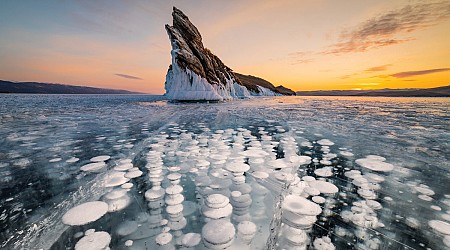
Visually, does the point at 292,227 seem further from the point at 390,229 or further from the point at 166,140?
the point at 166,140

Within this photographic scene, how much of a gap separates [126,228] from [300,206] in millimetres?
1735

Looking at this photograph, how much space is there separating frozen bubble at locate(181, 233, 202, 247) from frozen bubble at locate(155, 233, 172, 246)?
113mm

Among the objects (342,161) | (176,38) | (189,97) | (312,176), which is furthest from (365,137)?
(176,38)

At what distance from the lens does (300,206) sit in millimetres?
2029

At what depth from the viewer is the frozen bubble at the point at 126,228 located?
1.64 m

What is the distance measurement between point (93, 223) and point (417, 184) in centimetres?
387

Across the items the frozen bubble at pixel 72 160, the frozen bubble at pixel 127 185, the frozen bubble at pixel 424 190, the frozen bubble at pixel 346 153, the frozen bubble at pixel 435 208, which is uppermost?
the frozen bubble at pixel 424 190

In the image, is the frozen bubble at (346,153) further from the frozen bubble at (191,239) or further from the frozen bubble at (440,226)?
the frozen bubble at (191,239)

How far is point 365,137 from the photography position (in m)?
5.41

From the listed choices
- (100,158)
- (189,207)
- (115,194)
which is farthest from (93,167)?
(189,207)

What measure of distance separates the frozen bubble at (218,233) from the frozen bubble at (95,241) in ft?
2.60

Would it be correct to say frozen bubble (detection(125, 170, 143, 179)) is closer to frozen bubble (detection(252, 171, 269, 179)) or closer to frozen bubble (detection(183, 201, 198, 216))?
frozen bubble (detection(183, 201, 198, 216))

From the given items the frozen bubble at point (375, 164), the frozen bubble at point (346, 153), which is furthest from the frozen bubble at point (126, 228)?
the frozen bubble at point (346, 153)

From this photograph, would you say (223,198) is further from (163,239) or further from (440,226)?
(440,226)
